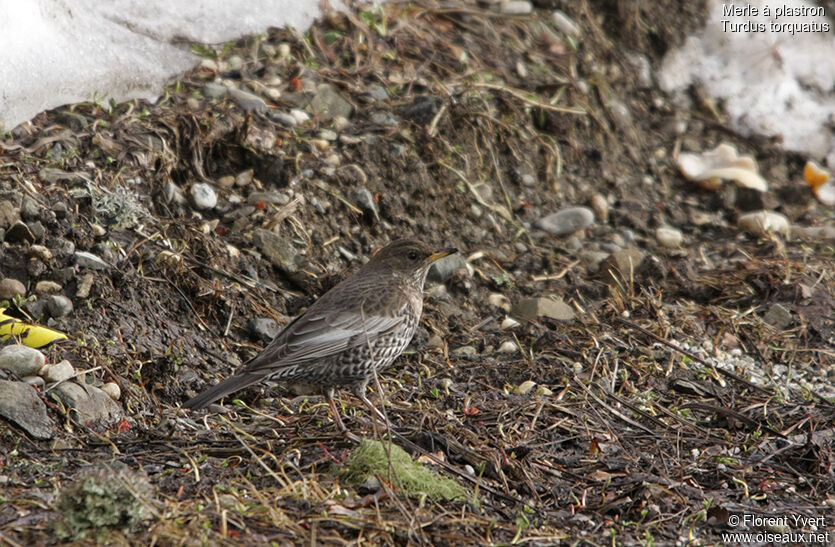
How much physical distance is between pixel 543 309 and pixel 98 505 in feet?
12.2

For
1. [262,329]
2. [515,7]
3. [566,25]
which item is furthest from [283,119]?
[566,25]

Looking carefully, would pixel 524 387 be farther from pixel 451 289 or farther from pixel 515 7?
pixel 515 7

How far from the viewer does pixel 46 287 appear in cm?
529

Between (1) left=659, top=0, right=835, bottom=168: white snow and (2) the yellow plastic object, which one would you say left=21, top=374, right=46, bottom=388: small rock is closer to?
(2) the yellow plastic object

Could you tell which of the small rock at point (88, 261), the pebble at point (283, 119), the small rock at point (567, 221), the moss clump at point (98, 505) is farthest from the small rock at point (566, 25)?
the moss clump at point (98, 505)

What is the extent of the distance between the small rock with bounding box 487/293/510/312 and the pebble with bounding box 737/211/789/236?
97.2 inches

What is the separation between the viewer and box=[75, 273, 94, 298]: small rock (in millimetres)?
5302

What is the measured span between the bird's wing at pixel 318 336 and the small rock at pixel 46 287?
45.0 inches

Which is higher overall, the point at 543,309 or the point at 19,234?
the point at 19,234

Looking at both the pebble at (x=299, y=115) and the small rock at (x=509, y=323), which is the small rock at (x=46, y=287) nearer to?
the pebble at (x=299, y=115)

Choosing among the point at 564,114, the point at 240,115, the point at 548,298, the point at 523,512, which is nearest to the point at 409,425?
the point at 523,512

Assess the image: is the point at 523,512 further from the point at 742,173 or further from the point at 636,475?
the point at 742,173

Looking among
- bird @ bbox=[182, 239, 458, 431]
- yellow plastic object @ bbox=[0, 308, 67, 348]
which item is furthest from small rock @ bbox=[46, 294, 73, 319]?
bird @ bbox=[182, 239, 458, 431]

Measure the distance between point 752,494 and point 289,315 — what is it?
3.03m
